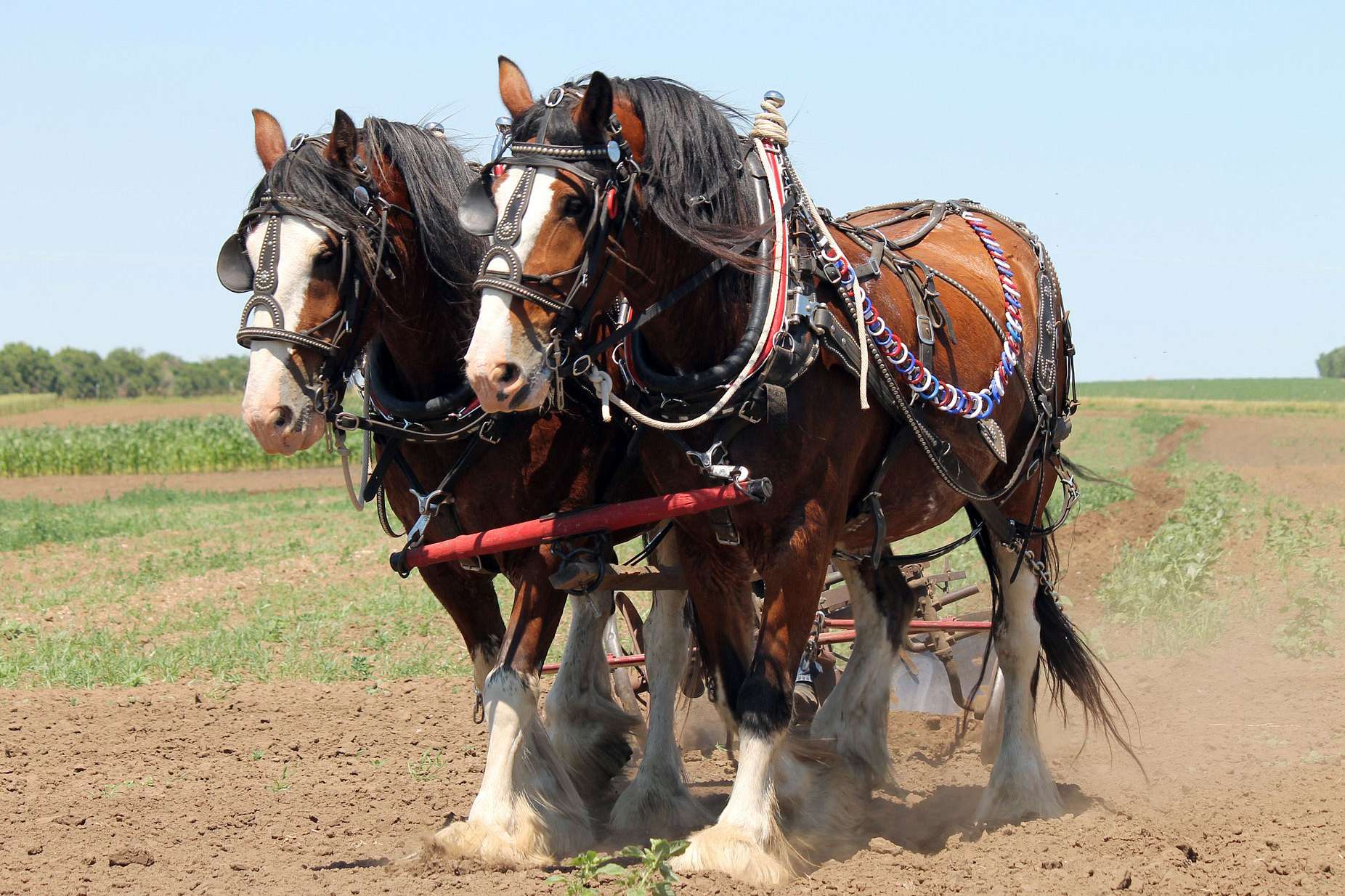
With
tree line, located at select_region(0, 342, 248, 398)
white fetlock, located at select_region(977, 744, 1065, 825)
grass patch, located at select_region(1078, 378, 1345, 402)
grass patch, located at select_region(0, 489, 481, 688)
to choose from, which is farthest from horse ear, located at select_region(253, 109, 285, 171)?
tree line, located at select_region(0, 342, 248, 398)

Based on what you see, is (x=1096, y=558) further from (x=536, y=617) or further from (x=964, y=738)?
(x=536, y=617)

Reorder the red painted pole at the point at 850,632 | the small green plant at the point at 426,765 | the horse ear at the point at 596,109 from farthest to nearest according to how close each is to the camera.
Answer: the red painted pole at the point at 850,632 < the small green plant at the point at 426,765 < the horse ear at the point at 596,109

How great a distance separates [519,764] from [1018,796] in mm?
1840

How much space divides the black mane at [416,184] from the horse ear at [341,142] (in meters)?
0.03

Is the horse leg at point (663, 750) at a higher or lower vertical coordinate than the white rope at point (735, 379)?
lower

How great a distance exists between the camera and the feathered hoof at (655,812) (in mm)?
4680

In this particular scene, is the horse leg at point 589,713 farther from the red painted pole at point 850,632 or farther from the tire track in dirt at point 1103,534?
the tire track in dirt at point 1103,534

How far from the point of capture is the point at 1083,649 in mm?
5531

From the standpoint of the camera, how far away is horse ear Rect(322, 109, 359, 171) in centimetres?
414

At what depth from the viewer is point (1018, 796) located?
495cm

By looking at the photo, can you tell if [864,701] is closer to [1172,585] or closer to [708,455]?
[708,455]

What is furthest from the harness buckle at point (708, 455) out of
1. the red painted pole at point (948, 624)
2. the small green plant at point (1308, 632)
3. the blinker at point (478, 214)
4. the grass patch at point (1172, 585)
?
the grass patch at point (1172, 585)

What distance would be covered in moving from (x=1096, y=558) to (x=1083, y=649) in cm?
621

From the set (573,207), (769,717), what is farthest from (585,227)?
(769,717)
